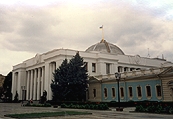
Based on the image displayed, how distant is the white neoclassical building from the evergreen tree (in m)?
7.94

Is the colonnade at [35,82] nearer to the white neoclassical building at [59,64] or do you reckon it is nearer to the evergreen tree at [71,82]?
the white neoclassical building at [59,64]

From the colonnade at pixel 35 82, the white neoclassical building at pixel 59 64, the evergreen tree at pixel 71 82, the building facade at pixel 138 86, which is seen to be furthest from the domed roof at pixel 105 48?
the evergreen tree at pixel 71 82

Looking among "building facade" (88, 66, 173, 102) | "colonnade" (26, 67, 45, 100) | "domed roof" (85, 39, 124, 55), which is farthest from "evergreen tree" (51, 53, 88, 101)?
"domed roof" (85, 39, 124, 55)

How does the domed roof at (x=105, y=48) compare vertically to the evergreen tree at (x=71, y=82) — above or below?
above

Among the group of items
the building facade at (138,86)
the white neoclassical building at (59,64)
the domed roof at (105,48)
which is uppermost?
the domed roof at (105,48)

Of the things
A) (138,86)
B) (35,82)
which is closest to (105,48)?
(35,82)

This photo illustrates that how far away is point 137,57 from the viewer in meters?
66.7

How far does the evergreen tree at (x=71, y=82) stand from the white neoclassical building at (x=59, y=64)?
7940 millimetres

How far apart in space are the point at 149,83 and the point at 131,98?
5.02 meters

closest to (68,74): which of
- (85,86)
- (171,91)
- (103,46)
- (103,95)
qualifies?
(85,86)

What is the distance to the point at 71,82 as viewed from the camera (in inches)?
1698

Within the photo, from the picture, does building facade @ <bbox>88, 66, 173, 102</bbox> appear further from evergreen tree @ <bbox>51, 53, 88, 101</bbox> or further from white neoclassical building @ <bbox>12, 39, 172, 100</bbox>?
white neoclassical building @ <bbox>12, 39, 172, 100</bbox>

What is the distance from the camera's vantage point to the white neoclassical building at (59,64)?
5472cm

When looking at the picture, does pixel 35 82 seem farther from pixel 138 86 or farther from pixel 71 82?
pixel 138 86
